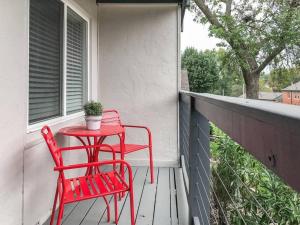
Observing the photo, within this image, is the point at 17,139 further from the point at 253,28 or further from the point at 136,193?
the point at 253,28

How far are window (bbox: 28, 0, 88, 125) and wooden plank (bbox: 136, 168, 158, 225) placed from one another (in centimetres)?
117

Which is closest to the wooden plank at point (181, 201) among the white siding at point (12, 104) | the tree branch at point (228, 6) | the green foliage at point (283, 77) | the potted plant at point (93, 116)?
the potted plant at point (93, 116)

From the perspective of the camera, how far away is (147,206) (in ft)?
9.63

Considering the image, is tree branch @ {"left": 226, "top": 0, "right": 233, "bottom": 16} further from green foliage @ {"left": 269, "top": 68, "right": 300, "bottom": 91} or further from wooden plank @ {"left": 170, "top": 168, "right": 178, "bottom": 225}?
wooden plank @ {"left": 170, "top": 168, "right": 178, "bottom": 225}

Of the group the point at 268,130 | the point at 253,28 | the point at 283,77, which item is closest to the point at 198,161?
the point at 268,130

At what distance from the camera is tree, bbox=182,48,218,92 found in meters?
20.2

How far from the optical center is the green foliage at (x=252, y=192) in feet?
6.63

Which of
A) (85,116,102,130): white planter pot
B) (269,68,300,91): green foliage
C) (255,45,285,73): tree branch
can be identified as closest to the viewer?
(85,116,102,130): white planter pot

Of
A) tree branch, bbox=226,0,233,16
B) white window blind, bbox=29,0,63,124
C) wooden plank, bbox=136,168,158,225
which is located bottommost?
wooden plank, bbox=136,168,158,225

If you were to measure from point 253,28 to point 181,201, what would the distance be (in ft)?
35.5

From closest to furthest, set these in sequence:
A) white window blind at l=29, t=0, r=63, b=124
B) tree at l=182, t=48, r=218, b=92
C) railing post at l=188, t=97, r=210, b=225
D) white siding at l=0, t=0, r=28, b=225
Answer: white siding at l=0, t=0, r=28, b=225 → railing post at l=188, t=97, r=210, b=225 → white window blind at l=29, t=0, r=63, b=124 → tree at l=182, t=48, r=218, b=92

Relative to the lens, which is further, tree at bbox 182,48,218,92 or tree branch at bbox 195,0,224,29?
tree at bbox 182,48,218,92

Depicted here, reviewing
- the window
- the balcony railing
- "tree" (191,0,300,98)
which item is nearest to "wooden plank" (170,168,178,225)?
the window

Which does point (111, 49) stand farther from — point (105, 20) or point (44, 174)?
point (44, 174)
